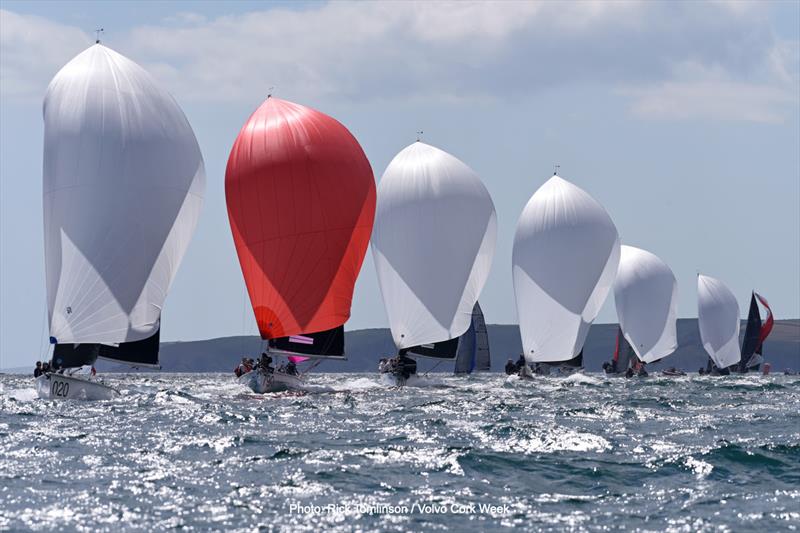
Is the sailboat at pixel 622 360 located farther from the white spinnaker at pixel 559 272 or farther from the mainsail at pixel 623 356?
the white spinnaker at pixel 559 272

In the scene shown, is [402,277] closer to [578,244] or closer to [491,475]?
[578,244]

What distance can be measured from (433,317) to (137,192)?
1301 centimetres

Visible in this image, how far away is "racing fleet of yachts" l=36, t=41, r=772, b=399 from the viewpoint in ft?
88.2

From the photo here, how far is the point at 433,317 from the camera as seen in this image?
37.8 metres

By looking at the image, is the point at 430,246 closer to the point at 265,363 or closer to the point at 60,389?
the point at 265,363

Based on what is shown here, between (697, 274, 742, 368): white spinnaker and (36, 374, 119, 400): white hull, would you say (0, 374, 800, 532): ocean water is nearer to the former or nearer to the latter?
(36, 374, 119, 400): white hull

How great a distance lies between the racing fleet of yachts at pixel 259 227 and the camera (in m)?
26.9

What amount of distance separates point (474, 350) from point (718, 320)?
21171 millimetres

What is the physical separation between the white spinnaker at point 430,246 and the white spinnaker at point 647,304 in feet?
77.8

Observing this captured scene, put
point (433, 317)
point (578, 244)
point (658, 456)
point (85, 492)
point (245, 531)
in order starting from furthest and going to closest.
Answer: point (578, 244) → point (433, 317) → point (658, 456) → point (85, 492) → point (245, 531)

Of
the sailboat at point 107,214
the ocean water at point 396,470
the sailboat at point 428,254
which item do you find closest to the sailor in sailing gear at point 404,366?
the sailboat at point 428,254

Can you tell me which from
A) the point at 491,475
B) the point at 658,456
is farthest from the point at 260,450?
the point at 658,456

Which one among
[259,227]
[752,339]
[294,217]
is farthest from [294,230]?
[752,339]

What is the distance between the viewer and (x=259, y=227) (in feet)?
101
